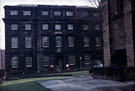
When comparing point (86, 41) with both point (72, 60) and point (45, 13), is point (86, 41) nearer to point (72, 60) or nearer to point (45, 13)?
point (72, 60)

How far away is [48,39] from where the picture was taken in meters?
33.2

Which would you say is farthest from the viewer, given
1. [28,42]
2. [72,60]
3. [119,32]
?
[72,60]

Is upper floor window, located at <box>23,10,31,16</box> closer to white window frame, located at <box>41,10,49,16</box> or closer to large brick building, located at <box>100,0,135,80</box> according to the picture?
white window frame, located at <box>41,10,49,16</box>

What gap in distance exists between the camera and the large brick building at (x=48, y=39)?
1280 inches

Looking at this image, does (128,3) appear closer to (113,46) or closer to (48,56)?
(113,46)

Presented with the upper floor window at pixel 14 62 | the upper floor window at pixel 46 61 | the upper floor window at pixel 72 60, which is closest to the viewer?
the upper floor window at pixel 14 62

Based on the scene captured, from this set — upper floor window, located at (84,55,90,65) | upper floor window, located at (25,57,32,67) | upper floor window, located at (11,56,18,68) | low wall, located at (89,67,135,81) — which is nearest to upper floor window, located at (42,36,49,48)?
upper floor window, located at (25,57,32,67)

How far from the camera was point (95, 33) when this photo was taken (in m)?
35.4

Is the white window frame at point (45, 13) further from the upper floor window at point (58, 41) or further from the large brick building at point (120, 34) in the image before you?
the large brick building at point (120, 34)

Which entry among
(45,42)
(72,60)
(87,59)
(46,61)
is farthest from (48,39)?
(87,59)

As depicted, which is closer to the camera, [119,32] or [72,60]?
[119,32]

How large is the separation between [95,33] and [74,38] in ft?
15.7

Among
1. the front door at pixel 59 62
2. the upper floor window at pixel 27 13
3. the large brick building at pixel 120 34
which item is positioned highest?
the upper floor window at pixel 27 13

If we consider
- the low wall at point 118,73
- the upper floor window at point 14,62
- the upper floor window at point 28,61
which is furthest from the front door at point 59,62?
the low wall at point 118,73
